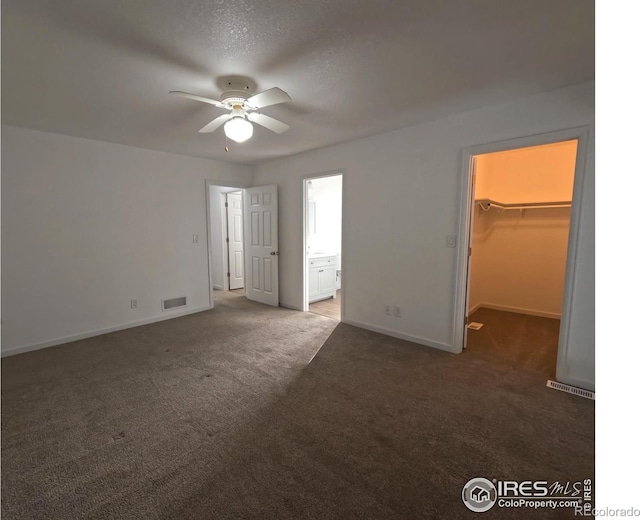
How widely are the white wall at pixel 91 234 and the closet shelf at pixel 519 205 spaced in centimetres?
422

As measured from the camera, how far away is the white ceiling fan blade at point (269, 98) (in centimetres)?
193

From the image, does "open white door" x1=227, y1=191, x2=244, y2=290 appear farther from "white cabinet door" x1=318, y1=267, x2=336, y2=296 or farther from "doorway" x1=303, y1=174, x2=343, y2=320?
"white cabinet door" x1=318, y1=267, x2=336, y2=296

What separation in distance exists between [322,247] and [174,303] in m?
3.08

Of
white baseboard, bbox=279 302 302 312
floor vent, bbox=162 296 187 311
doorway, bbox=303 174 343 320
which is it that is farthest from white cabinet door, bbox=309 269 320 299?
floor vent, bbox=162 296 187 311

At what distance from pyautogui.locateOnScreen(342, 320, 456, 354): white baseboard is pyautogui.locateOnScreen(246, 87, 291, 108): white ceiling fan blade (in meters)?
2.81

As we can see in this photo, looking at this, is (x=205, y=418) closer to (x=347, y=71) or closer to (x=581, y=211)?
(x=347, y=71)

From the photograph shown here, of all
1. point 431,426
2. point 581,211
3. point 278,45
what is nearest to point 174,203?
point 278,45

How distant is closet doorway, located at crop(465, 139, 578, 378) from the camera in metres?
4.25

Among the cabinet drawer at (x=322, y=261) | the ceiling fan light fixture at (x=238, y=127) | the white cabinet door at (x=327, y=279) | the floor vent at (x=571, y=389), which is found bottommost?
the floor vent at (x=571, y=389)

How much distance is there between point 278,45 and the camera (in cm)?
183

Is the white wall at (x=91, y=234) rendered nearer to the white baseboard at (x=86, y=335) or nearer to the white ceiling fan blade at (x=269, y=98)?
the white baseboard at (x=86, y=335)

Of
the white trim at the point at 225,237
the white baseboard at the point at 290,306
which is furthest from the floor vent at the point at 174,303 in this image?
the white trim at the point at 225,237
